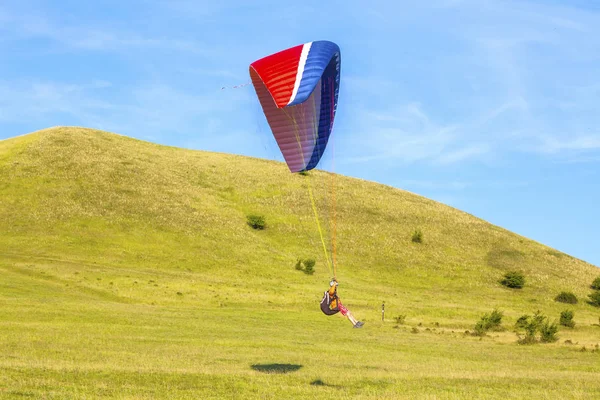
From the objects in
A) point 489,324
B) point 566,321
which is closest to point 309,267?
point 489,324

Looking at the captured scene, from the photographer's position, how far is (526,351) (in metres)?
36.4

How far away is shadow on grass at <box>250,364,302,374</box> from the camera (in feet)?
77.7

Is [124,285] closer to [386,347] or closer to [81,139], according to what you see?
[386,347]

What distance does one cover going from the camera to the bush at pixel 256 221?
8550 centimetres

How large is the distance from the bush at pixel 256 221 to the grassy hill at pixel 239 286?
139 cm

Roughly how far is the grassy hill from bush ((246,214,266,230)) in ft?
4.56

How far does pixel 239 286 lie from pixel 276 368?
112ft

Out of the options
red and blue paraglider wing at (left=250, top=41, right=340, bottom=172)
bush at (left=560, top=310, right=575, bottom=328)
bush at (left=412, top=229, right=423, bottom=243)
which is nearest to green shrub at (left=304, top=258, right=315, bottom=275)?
bush at (left=412, top=229, right=423, bottom=243)

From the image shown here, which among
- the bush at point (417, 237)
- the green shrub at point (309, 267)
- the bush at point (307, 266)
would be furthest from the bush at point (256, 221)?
the bush at point (417, 237)

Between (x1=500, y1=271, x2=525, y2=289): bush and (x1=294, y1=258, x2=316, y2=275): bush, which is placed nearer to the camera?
(x1=294, y1=258, x2=316, y2=275): bush

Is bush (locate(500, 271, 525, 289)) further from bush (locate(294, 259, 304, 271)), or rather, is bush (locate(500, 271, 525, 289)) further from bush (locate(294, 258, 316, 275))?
bush (locate(294, 259, 304, 271))

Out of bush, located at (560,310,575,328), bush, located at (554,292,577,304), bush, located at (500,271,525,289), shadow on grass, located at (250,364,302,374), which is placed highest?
bush, located at (500,271,525,289)

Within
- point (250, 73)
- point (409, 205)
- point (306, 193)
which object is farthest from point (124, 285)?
point (409, 205)

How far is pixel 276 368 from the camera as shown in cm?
2477
